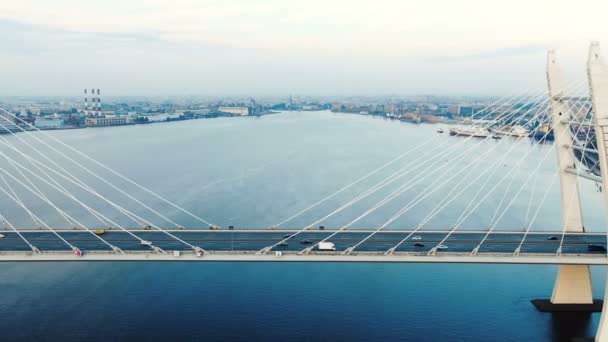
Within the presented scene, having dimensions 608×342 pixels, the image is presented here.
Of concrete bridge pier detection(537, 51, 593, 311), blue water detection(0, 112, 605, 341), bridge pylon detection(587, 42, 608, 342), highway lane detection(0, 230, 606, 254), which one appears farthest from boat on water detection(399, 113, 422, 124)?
bridge pylon detection(587, 42, 608, 342)

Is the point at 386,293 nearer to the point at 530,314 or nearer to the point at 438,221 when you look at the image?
the point at 530,314

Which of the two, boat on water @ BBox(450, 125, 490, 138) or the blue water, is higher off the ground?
boat on water @ BBox(450, 125, 490, 138)

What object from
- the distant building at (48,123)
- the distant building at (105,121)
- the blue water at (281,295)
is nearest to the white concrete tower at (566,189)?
the blue water at (281,295)

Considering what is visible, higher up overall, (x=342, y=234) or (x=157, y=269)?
(x=342, y=234)

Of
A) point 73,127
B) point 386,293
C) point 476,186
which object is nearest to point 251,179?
point 476,186

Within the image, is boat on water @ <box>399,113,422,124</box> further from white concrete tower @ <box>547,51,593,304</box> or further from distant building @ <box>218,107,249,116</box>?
white concrete tower @ <box>547,51,593,304</box>

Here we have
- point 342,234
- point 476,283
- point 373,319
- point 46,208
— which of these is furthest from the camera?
point 46,208

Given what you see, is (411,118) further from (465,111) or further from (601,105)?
(601,105)
